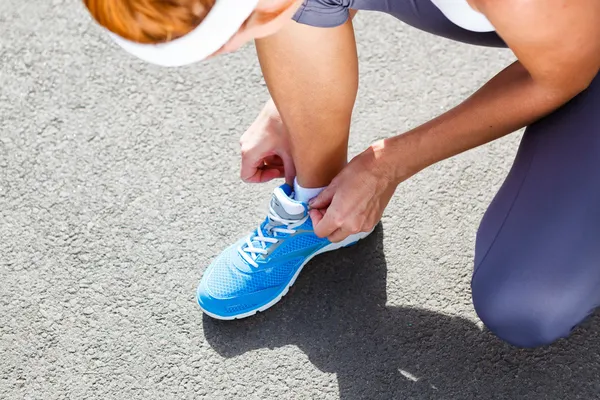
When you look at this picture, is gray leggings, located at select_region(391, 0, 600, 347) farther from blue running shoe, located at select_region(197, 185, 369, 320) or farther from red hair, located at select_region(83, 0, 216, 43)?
red hair, located at select_region(83, 0, 216, 43)

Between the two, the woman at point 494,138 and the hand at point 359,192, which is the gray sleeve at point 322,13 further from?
the hand at point 359,192

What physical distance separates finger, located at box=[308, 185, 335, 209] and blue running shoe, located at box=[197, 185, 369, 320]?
5 cm

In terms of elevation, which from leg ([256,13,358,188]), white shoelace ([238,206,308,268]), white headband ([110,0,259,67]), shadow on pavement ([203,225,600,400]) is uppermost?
white headband ([110,0,259,67])

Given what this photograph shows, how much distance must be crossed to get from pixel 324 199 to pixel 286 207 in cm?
9

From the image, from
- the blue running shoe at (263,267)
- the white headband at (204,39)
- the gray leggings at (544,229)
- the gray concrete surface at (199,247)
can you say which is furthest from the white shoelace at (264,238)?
the white headband at (204,39)

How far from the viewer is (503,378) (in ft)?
4.66

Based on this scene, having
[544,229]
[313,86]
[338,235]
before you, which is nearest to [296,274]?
[338,235]

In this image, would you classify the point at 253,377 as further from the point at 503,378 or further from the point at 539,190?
the point at 539,190

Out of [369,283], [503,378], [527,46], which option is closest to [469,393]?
[503,378]

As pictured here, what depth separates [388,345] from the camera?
148 cm

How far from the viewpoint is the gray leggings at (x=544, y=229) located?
122 cm

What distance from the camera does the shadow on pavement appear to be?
4.65 ft

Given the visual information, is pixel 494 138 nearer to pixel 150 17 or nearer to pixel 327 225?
pixel 327 225

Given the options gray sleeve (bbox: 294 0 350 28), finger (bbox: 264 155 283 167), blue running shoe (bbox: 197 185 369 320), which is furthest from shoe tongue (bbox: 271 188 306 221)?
gray sleeve (bbox: 294 0 350 28)
